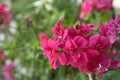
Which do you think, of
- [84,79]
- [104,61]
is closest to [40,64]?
[84,79]

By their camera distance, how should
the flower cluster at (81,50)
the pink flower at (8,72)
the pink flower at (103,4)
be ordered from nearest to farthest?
the flower cluster at (81,50)
the pink flower at (103,4)
the pink flower at (8,72)

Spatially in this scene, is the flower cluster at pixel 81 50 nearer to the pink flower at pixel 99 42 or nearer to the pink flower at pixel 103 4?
the pink flower at pixel 99 42

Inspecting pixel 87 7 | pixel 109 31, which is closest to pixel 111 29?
pixel 109 31

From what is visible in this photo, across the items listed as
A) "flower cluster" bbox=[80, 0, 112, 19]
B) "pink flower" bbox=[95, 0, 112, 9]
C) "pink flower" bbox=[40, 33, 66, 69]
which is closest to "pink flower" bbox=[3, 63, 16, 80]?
"flower cluster" bbox=[80, 0, 112, 19]

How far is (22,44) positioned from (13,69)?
243 millimetres

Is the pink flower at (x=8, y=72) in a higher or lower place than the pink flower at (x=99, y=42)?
lower

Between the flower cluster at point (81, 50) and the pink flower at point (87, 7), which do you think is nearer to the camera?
the flower cluster at point (81, 50)

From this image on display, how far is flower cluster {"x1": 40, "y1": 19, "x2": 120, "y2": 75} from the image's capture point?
2.41ft

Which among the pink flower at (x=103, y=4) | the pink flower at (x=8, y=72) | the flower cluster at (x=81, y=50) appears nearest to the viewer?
the flower cluster at (x=81, y=50)

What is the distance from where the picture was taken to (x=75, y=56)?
74cm

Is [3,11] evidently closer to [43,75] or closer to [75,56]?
[43,75]

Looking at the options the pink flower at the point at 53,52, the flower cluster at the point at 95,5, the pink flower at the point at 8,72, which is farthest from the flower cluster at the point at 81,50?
the pink flower at the point at 8,72

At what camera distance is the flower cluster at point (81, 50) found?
0.73 m

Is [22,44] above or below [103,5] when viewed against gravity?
below
